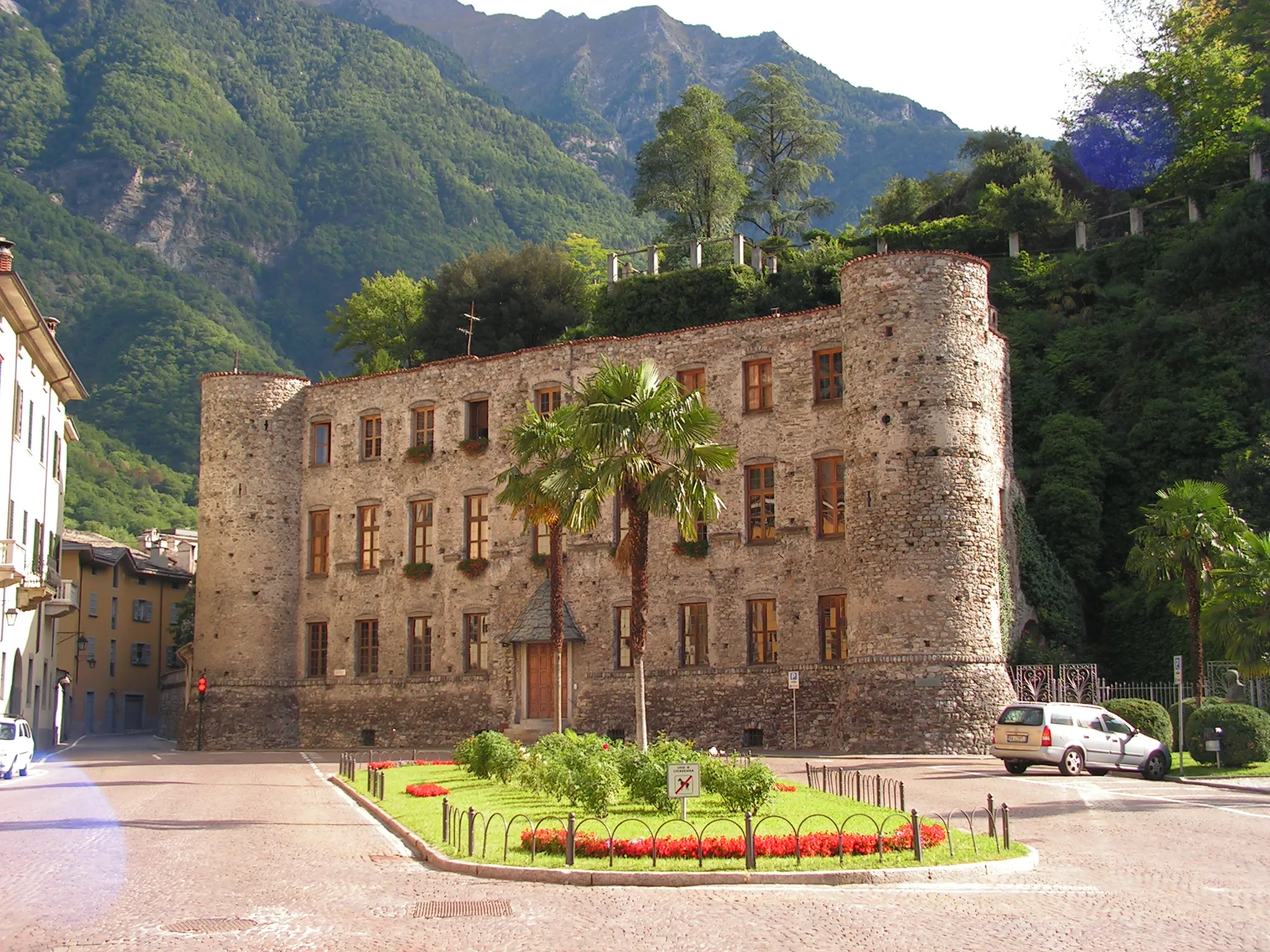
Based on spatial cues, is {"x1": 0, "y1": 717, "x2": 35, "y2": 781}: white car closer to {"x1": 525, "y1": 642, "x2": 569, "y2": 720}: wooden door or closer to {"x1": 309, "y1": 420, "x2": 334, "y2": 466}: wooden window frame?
{"x1": 525, "y1": 642, "x2": 569, "y2": 720}: wooden door

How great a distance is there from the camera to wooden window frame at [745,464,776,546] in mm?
42375

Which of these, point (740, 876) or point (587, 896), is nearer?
point (587, 896)

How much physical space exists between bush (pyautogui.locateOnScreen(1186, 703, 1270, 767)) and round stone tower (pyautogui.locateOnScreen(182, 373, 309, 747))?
31.1 meters

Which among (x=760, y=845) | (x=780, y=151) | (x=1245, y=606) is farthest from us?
(x=780, y=151)

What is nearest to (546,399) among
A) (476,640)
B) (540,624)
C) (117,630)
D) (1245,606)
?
(540,624)

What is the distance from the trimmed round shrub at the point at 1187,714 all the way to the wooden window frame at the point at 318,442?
30598 mm

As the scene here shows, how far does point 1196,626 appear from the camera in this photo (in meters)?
33.6

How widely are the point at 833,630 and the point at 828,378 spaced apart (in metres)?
7.47

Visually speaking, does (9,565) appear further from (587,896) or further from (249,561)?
(587,896)

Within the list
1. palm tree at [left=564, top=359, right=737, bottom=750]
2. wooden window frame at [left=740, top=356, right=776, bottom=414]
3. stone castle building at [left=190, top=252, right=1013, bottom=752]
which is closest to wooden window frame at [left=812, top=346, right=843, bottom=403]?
stone castle building at [left=190, top=252, right=1013, bottom=752]

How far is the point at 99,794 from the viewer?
28.5m

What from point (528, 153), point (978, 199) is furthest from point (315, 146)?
point (978, 199)

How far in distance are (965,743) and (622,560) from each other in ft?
36.9

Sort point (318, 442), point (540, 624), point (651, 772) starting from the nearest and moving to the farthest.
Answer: point (651, 772) < point (540, 624) < point (318, 442)
